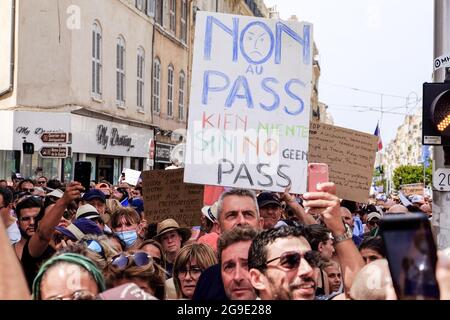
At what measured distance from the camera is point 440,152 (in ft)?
16.7

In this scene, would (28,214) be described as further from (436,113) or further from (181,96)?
(181,96)

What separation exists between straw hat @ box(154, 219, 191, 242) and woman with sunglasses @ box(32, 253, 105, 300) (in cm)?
333

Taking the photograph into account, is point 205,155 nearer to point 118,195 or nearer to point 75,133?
point 118,195

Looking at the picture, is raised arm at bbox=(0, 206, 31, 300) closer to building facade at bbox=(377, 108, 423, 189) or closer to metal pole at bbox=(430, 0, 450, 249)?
metal pole at bbox=(430, 0, 450, 249)

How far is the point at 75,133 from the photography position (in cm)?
2131

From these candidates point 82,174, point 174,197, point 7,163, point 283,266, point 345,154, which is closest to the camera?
point 283,266

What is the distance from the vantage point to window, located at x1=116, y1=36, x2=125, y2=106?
25078 millimetres

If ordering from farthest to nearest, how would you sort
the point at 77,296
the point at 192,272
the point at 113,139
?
1. the point at 113,139
2. the point at 192,272
3. the point at 77,296

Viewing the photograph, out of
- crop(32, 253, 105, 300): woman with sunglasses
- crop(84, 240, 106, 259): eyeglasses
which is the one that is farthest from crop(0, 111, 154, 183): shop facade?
crop(32, 253, 105, 300): woman with sunglasses

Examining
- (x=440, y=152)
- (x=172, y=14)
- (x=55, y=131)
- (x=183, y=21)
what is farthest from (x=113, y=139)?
(x=440, y=152)

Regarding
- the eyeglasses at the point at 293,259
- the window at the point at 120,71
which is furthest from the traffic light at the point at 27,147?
the eyeglasses at the point at 293,259

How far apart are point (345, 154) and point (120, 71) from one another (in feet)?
66.4

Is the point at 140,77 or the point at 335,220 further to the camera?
the point at 140,77

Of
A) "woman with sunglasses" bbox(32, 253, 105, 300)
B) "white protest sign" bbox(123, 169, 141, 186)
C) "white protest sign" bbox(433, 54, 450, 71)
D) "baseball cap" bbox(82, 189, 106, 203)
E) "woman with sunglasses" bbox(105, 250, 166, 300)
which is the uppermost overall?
"white protest sign" bbox(433, 54, 450, 71)
